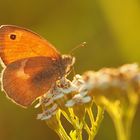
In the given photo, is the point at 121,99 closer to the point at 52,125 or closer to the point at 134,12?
the point at 52,125

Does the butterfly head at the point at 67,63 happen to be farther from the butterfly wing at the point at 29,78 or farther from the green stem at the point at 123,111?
the green stem at the point at 123,111

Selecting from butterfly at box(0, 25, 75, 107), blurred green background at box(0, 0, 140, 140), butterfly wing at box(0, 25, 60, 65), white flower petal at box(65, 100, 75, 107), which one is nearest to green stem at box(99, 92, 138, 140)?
white flower petal at box(65, 100, 75, 107)

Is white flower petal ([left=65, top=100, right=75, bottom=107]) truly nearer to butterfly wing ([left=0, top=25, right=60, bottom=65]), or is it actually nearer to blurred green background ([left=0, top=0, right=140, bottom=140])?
butterfly wing ([left=0, top=25, right=60, bottom=65])

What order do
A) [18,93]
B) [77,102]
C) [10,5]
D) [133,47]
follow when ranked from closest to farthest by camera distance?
[77,102] → [18,93] → [133,47] → [10,5]

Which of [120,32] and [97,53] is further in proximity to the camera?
[97,53]

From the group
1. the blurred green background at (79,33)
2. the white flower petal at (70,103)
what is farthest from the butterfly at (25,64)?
the blurred green background at (79,33)

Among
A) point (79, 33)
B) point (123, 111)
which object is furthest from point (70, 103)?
point (79, 33)

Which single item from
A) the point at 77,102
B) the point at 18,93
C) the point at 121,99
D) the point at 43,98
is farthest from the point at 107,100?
the point at 18,93

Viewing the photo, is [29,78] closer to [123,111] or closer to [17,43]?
[17,43]
